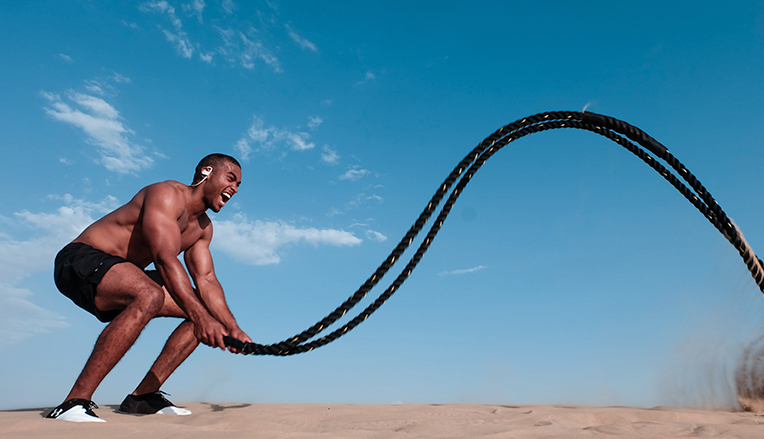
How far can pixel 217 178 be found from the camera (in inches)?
185

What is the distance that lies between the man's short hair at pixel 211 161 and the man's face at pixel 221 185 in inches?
1.2

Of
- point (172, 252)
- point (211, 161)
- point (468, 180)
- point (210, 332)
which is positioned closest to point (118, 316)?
point (172, 252)

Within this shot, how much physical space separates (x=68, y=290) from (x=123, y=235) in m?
0.65

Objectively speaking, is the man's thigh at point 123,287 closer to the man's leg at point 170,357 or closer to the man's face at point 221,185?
the man's leg at point 170,357

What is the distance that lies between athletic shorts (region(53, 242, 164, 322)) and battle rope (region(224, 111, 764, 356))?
4.19ft

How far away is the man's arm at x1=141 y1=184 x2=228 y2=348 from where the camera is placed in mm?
3826

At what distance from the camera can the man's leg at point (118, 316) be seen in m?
3.69

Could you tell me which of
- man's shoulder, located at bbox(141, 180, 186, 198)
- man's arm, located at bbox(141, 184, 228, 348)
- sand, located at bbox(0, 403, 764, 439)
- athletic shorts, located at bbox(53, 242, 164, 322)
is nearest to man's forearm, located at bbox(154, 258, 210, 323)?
man's arm, located at bbox(141, 184, 228, 348)

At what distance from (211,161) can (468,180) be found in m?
2.52

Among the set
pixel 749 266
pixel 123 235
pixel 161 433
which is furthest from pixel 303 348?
pixel 749 266

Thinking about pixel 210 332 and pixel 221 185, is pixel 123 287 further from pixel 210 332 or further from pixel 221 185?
pixel 221 185

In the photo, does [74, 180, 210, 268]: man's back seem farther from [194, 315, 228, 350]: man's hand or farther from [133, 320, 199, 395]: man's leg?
[194, 315, 228, 350]: man's hand

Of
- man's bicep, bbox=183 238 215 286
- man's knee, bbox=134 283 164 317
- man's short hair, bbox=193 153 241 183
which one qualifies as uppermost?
man's short hair, bbox=193 153 241 183

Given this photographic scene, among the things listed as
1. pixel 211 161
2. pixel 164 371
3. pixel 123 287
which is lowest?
pixel 164 371
